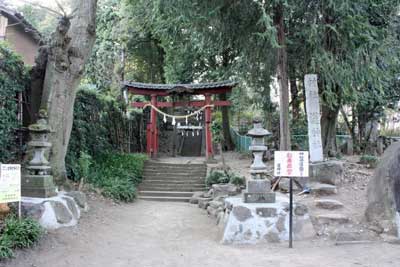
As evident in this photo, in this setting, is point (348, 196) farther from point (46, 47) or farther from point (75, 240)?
point (46, 47)

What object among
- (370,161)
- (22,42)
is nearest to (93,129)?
(22,42)

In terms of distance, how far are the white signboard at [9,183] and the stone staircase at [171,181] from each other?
21.1 feet

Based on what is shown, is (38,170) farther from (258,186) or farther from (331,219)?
(331,219)

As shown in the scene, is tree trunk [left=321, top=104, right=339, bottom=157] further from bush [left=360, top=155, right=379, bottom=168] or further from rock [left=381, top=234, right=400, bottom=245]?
rock [left=381, top=234, right=400, bottom=245]

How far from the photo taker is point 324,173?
9805 mm

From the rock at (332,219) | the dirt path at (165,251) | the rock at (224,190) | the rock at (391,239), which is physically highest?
the rock at (224,190)

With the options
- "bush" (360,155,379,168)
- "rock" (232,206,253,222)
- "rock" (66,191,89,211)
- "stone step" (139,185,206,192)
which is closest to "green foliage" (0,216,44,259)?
"rock" (66,191,89,211)

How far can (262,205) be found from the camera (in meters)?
7.19

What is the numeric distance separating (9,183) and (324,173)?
23.6ft

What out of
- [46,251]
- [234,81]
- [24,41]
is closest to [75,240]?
[46,251]

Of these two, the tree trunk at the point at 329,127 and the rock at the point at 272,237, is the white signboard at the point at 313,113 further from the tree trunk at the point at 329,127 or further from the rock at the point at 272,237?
the rock at the point at 272,237

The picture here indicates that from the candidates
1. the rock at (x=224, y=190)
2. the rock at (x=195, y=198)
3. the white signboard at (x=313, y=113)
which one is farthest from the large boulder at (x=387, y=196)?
the rock at (x=195, y=198)

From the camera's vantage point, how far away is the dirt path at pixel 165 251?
18.2 ft

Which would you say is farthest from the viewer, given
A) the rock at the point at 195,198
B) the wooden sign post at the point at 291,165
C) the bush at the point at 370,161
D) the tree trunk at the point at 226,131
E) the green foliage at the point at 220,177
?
the tree trunk at the point at 226,131
